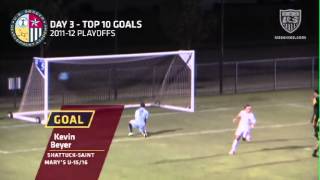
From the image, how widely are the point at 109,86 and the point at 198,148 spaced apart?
1063 centimetres

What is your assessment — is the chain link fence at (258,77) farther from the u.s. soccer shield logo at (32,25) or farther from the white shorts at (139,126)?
the white shorts at (139,126)

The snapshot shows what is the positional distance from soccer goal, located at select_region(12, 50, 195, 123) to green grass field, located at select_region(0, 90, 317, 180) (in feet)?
3.65

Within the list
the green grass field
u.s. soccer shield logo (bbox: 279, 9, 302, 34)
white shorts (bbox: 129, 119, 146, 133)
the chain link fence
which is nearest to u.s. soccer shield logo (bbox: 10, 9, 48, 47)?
the green grass field

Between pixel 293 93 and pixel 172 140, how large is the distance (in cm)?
1272

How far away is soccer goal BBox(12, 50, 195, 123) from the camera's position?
28922mm

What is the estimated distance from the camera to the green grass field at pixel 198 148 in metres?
20.5

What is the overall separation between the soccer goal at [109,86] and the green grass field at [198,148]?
1.11m

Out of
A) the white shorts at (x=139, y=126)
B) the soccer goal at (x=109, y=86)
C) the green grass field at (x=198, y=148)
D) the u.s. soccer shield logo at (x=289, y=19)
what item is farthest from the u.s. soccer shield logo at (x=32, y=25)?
the u.s. soccer shield logo at (x=289, y=19)

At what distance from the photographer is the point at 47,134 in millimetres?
25750

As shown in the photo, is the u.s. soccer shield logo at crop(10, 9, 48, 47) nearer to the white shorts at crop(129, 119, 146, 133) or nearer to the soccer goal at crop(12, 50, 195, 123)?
the soccer goal at crop(12, 50, 195, 123)

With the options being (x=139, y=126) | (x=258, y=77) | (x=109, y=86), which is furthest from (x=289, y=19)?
(x=139, y=126)

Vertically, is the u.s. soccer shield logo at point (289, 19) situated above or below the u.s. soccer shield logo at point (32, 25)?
above

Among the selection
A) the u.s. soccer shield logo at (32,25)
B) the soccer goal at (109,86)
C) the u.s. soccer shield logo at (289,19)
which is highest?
the u.s. soccer shield logo at (289,19)

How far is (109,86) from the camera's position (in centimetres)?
3372
